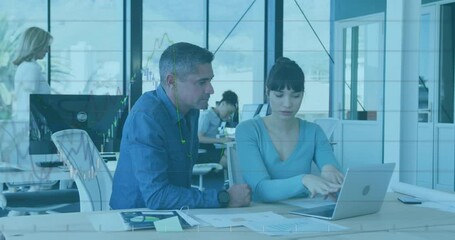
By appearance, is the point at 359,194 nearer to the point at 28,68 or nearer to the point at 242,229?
the point at 242,229

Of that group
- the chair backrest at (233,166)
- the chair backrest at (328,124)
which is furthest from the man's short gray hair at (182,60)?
the chair backrest at (328,124)

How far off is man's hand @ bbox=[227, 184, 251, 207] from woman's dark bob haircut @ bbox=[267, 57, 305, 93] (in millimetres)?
426

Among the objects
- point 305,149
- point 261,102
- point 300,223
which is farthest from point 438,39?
point 300,223

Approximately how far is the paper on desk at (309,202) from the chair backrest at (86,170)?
2.05 ft

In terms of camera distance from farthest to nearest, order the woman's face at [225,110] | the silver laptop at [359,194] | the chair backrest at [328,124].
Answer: the woman's face at [225,110] < the chair backrest at [328,124] < the silver laptop at [359,194]

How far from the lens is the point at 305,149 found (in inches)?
66.9

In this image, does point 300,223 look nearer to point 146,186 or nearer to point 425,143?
point 146,186

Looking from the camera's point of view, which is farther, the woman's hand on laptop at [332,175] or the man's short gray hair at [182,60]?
the man's short gray hair at [182,60]

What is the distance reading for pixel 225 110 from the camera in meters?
4.22

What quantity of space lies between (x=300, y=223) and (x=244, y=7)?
2.18 meters

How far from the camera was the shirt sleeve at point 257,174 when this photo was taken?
4.78 feet

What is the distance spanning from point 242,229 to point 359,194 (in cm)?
30

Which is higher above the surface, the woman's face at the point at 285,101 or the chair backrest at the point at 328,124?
the woman's face at the point at 285,101

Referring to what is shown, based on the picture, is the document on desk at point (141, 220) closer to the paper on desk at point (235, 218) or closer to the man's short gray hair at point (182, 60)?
the paper on desk at point (235, 218)
